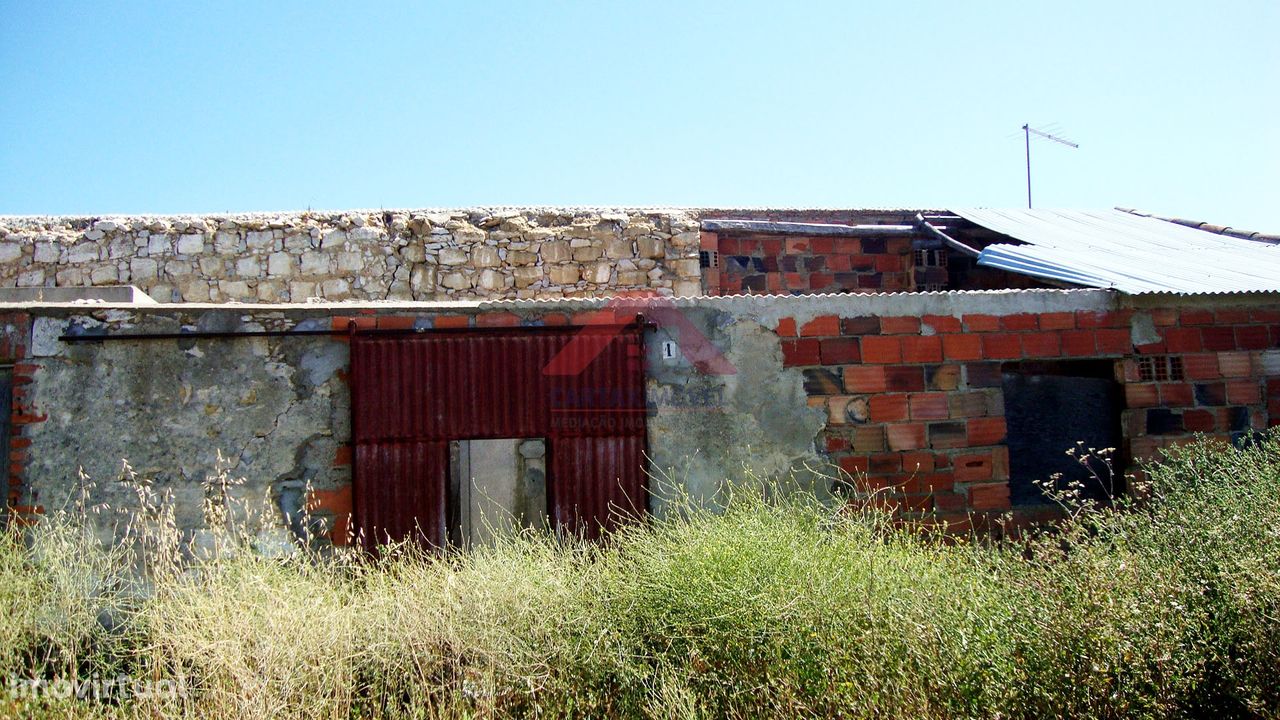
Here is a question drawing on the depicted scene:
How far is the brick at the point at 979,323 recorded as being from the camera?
19.0 ft

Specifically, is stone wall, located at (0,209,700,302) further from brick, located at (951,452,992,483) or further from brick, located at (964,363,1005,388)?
brick, located at (951,452,992,483)

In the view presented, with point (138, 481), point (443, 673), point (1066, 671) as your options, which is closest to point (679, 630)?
point (443, 673)

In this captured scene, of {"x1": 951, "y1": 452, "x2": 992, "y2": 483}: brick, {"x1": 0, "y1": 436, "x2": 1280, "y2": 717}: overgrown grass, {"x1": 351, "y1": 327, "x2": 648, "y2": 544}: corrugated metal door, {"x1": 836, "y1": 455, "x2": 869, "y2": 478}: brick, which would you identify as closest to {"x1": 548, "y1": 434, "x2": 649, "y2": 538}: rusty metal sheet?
{"x1": 351, "y1": 327, "x2": 648, "y2": 544}: corrugated metal door

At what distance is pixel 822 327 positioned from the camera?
571cm

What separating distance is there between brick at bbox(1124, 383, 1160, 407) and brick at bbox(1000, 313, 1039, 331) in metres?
0.76

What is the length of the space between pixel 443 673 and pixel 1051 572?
2.63m

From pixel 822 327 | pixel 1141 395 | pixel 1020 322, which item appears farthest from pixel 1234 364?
pixel 822 327

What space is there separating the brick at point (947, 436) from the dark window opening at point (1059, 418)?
41 cm

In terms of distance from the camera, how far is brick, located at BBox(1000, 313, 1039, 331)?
19.1ft

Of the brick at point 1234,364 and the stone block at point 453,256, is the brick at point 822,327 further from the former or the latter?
the stone block at point 453,256

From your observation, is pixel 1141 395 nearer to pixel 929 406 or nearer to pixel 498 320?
pixel 929 406

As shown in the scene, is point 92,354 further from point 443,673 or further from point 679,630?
point 679,630

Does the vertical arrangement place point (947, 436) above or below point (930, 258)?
below

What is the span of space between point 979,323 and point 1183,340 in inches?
56.9
